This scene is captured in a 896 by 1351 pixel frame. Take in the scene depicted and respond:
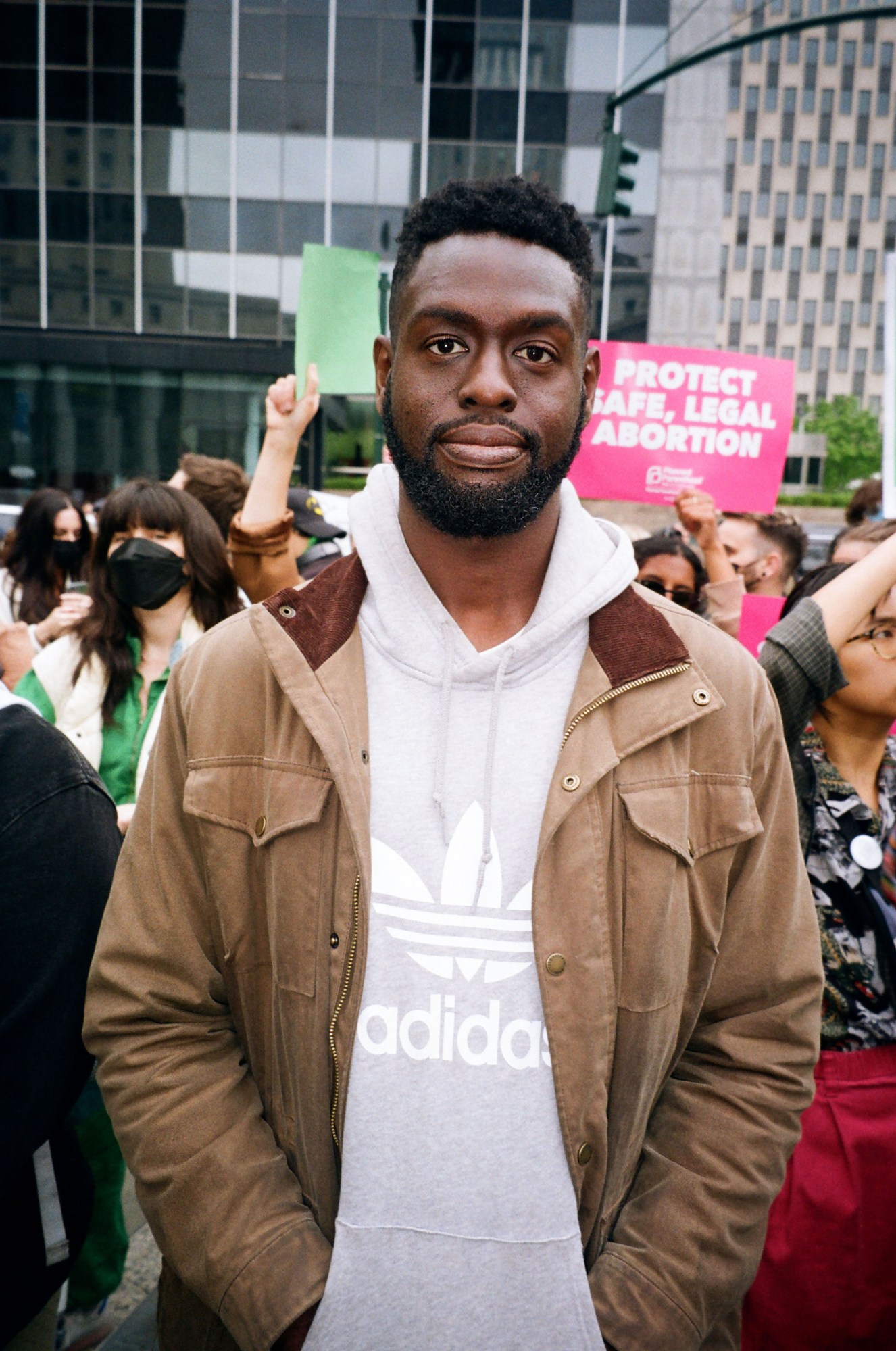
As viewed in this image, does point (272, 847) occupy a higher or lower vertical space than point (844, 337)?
lower

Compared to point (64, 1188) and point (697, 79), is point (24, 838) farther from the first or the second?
point (697, 79)

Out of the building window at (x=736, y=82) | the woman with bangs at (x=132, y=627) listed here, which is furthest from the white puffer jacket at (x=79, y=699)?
the building window at (x=736, y=82)

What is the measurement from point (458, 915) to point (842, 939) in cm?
107

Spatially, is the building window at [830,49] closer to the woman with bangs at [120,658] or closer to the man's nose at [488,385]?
the woman with bangs at [120,658]

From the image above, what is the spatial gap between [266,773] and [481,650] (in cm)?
40

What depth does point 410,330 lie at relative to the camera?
160cm

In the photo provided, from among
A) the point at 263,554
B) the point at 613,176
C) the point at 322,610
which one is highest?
the point at 613,176

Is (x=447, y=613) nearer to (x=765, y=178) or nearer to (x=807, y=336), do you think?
(x=765, y=178)

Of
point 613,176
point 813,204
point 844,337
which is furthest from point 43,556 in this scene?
point 844,337

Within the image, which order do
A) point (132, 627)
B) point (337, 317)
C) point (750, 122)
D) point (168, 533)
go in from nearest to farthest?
point (132, 627), point (168, 533), point (337, 317), point (750, 122)

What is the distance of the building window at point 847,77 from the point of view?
82.0m

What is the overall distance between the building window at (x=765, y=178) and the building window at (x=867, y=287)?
9.16 meters

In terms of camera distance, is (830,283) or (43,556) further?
(830,283)

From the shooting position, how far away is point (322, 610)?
163cm
